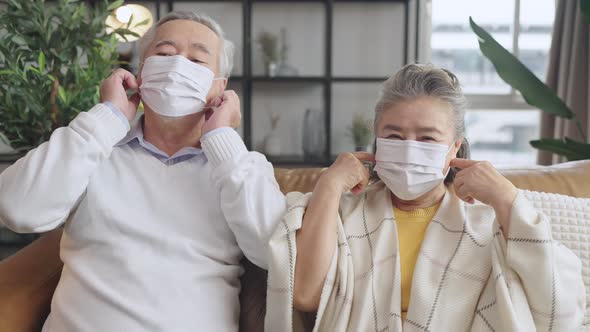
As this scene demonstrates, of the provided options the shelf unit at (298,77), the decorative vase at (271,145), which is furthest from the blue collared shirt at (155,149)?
the decorative vase at (271,145)

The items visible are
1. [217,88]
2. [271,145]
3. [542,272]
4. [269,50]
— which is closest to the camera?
[542,272]

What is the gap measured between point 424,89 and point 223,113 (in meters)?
0.49

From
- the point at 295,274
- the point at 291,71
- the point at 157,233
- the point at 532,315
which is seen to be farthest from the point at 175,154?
the point at 291,71

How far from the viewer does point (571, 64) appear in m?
3.29

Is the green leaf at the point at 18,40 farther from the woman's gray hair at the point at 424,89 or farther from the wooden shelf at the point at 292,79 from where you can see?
the wooden shelf at the point at 292,79

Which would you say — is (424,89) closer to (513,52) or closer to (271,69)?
(271,69)

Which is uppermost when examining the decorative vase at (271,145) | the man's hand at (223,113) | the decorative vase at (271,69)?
the decorative vase at (271,69)

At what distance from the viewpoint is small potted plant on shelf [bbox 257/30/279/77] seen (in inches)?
151

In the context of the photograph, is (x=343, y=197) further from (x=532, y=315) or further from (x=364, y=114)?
(x=364, y=114)

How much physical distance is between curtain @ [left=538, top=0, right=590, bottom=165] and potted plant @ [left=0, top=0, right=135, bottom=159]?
256 centimetres

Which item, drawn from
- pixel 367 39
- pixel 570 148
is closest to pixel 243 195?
pixel 570 148

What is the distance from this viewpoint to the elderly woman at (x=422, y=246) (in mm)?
1183

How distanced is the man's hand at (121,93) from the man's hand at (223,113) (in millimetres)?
189

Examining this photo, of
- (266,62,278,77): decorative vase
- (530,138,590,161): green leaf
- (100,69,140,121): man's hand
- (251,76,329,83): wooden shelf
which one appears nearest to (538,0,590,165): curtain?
(530,138,590,161): green leaf
